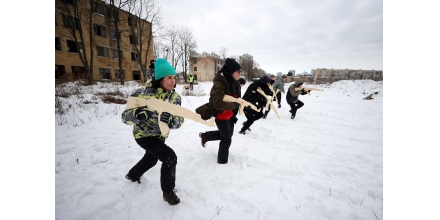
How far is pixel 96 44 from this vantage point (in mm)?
22375

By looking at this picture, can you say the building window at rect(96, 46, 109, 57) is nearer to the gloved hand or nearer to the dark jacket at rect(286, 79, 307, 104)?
the dark jacket at rect(286, 79, 307, 104)

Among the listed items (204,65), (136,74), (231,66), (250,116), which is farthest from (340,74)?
(231,66)

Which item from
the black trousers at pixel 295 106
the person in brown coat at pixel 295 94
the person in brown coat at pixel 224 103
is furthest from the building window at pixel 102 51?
the person in brown coat at pixel 224 103

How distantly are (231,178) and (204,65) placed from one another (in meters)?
56.5

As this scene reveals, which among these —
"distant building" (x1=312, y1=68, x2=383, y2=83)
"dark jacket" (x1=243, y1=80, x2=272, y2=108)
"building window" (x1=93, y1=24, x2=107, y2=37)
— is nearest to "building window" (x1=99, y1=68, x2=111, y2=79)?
"building window" (x1=93, y1=24, x2=107, y2=37)

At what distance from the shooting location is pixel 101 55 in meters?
23.2

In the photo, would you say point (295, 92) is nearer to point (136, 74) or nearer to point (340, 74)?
point (136, 74)

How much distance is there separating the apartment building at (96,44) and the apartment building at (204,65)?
28630 mm

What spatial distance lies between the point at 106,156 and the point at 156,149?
6.85ft

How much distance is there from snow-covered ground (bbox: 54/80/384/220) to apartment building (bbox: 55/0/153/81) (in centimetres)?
1765

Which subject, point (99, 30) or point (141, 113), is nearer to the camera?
point (141, 113)

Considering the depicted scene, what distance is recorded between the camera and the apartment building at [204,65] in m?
55.7
